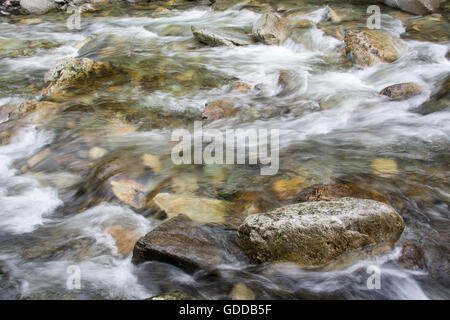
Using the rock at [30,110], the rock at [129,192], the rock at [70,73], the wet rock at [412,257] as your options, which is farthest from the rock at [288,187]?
the rock at [70,73]

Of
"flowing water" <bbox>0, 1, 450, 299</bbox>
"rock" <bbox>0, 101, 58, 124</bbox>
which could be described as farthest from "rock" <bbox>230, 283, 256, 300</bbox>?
"rock" <bbox>0, 101, 58, 124</bbox>

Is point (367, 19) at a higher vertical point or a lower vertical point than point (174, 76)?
higher

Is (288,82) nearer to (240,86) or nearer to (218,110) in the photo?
(240,86)

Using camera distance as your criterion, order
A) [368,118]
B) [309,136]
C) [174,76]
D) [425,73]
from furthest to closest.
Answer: [174,76] < [425,73] < [368,118] < [309,136]

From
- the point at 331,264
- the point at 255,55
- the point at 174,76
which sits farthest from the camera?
the point at 255,55

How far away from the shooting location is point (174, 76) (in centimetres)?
827

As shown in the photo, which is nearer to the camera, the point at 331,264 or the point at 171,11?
the point at 331,264

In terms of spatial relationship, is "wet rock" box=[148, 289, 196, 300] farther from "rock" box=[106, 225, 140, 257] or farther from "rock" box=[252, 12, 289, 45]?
"rock" box=[252, 12, 289, 45]

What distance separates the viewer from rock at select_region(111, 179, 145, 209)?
14.8 feet

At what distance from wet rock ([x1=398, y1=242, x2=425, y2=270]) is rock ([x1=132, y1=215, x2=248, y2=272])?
133cm
